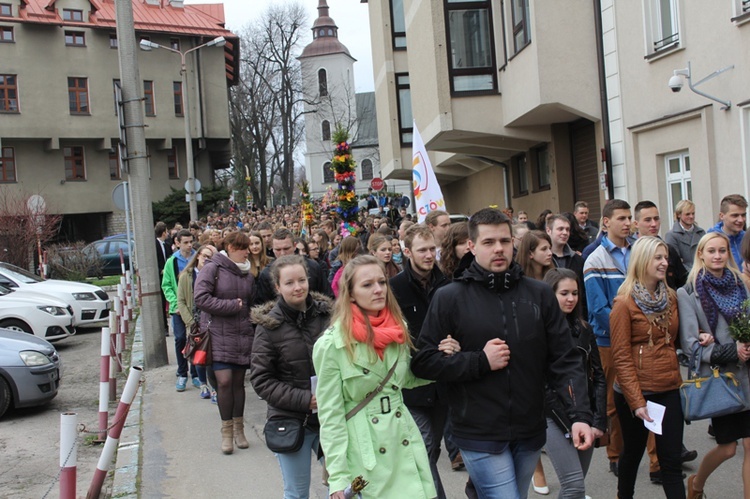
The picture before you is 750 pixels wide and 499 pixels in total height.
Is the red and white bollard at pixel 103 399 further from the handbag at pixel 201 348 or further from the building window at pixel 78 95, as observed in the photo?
the building window at pixel 78 95

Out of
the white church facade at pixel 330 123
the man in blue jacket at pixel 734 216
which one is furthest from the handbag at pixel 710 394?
the white church facade at pixel 330 123

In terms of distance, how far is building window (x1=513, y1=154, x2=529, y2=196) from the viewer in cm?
2172

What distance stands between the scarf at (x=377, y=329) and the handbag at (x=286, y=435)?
0.97 meters

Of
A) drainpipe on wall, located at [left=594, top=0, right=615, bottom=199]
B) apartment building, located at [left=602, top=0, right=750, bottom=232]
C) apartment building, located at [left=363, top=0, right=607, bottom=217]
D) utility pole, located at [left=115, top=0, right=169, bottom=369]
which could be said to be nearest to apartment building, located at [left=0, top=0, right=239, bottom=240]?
apartment building, located at [left=363, top=0, right=607, bottom=217]

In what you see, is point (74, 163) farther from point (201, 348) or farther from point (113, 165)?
point (201, 348)

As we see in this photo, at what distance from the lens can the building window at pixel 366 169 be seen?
91750 mm

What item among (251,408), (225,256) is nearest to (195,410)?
(251,408)

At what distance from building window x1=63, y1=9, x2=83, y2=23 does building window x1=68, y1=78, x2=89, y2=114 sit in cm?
327

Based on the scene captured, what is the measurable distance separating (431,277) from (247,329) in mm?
2721

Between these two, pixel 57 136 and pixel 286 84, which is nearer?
pixel 57 136

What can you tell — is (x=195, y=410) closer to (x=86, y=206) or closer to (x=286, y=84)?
(x=86, y=206)

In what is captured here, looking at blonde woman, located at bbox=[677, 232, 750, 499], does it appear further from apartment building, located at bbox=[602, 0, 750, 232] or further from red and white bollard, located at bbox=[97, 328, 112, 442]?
apartment building, located at bbox=[602, 0, 750, 232]

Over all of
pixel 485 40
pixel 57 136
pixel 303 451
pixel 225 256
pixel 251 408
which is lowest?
pixel 251 408

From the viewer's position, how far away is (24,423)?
9453 mm
